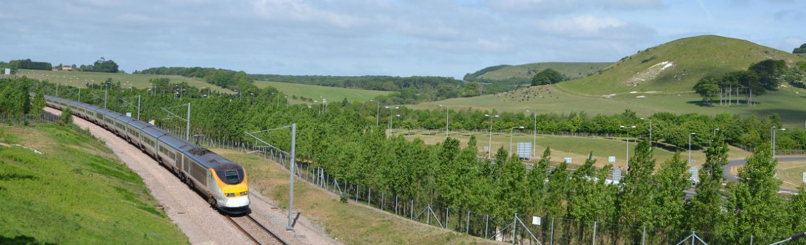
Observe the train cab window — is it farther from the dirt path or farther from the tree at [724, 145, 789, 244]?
the tree at [724, 145, 789, 244]

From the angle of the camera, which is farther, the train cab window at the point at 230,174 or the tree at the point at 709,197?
the train cab window at the point at 230,174

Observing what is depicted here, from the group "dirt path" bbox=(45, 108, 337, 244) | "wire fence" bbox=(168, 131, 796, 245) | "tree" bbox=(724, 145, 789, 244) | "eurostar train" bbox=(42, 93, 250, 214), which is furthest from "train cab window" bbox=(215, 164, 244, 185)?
"tree" bbox=(724, 145, 789, 244)

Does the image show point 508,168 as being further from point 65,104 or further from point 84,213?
point 65,104

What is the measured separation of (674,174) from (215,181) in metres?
32.7

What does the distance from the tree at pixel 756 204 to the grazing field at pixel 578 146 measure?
6984cm

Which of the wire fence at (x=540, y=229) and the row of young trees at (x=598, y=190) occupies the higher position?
the row of young trees at (x=598, y=190)

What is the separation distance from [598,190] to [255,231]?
2475cm

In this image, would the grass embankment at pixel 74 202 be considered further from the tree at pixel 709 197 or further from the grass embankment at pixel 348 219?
the tree at pixel 709 197

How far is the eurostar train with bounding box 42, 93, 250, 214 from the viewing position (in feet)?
162

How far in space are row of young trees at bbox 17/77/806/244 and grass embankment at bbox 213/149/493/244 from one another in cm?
451

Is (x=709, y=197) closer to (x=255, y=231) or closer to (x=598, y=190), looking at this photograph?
(x=598, y=190)

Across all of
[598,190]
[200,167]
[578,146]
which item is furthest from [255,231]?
[578,146]

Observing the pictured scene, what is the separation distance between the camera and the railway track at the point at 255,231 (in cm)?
4414

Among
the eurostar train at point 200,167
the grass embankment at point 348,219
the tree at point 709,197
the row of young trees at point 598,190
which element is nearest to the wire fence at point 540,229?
the row of young trees at point 598,190
